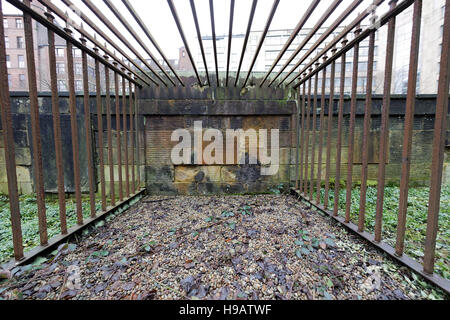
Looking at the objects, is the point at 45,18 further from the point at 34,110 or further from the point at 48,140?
the point at 48,140

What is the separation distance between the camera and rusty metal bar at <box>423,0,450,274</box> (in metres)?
1.19

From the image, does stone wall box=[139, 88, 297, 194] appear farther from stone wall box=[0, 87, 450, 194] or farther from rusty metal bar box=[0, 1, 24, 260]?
rusty metal bar box=[0, 1, 24, 260]

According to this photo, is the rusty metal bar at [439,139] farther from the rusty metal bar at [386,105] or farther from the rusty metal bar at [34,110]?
the rusty metal bar at [34,110]

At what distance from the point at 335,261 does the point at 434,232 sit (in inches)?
27.4

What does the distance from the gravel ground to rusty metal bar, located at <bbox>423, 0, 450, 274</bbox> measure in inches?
13.1

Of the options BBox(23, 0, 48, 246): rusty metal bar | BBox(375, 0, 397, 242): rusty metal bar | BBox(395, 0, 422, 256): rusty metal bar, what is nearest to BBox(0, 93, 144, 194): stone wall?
BBox(23, 0, 48, 246): rusty metal bar

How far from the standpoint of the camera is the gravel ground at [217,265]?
129 centimetres

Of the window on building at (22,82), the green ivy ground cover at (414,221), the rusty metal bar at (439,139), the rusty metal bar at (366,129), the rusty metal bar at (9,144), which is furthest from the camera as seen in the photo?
the window on building at (22,82)

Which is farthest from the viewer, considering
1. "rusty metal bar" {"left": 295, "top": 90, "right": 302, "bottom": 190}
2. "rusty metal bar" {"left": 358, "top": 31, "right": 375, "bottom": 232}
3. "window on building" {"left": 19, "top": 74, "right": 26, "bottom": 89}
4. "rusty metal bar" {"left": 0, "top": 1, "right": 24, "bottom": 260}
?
"window on building" {"left": 19, "top": 74, "right": 26, "bottom": 89}

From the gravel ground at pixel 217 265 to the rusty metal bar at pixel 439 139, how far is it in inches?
13.1

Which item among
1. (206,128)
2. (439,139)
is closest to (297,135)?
(206,128)

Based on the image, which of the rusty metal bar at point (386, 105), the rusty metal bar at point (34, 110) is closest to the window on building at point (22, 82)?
the rusty metal bar at point (34, 110)

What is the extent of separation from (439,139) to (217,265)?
1.84m
